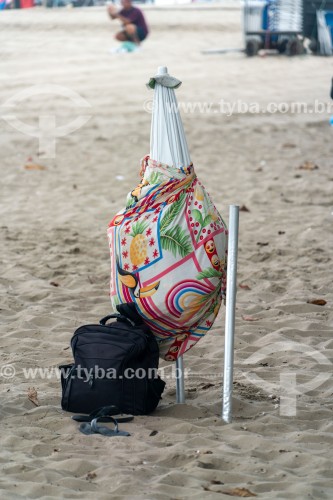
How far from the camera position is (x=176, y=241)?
3.97m

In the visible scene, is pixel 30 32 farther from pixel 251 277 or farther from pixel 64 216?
pixel 251 277

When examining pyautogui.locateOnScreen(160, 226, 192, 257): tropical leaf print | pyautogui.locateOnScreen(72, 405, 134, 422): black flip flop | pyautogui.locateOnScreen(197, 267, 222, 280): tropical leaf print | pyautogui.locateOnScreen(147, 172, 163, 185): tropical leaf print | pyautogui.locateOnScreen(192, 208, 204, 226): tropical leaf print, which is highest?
pyautogui.locateOnScreen(147, 172, 163, 185): tropical leaf print

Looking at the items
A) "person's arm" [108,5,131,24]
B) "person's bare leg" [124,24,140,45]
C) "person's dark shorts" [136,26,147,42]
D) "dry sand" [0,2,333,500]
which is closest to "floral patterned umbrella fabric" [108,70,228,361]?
"dry sand" [0,2,333,500]

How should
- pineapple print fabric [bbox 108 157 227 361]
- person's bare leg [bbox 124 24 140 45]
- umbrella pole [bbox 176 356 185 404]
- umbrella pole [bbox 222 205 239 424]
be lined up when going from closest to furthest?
umbrella pole [bbox 222 205 239 424]
pineapple print fabric [bbox 108 157 227 361]
umbrella pole [bbox 176 356 185 404]
person's bare leg [bbox 124 24 140 45]

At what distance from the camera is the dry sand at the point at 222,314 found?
3.55 meters

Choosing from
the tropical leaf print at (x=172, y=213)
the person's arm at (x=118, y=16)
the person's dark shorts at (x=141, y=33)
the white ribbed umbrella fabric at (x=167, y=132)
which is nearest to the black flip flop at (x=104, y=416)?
the tropical leaf print at (x=172, y=213)

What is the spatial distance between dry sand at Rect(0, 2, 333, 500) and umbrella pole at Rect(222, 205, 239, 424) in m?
0.14

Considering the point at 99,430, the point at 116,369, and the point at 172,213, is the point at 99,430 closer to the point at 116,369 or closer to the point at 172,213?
the point at 116,369

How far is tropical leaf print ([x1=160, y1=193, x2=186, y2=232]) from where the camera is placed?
397cm

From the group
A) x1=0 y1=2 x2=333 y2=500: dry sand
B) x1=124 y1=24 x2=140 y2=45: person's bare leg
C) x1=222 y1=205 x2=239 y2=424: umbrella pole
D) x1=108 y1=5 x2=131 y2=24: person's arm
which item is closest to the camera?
x1=0 y1=2 x2=333 y2=500: dry sand

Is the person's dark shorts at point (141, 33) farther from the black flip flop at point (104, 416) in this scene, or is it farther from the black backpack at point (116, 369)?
the black flip flop at point (104, 416)

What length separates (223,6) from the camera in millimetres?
34812

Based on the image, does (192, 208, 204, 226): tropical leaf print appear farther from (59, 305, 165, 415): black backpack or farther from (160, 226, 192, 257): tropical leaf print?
(59, 305, 165, 415): black backpack

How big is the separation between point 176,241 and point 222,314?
1.96 metres
